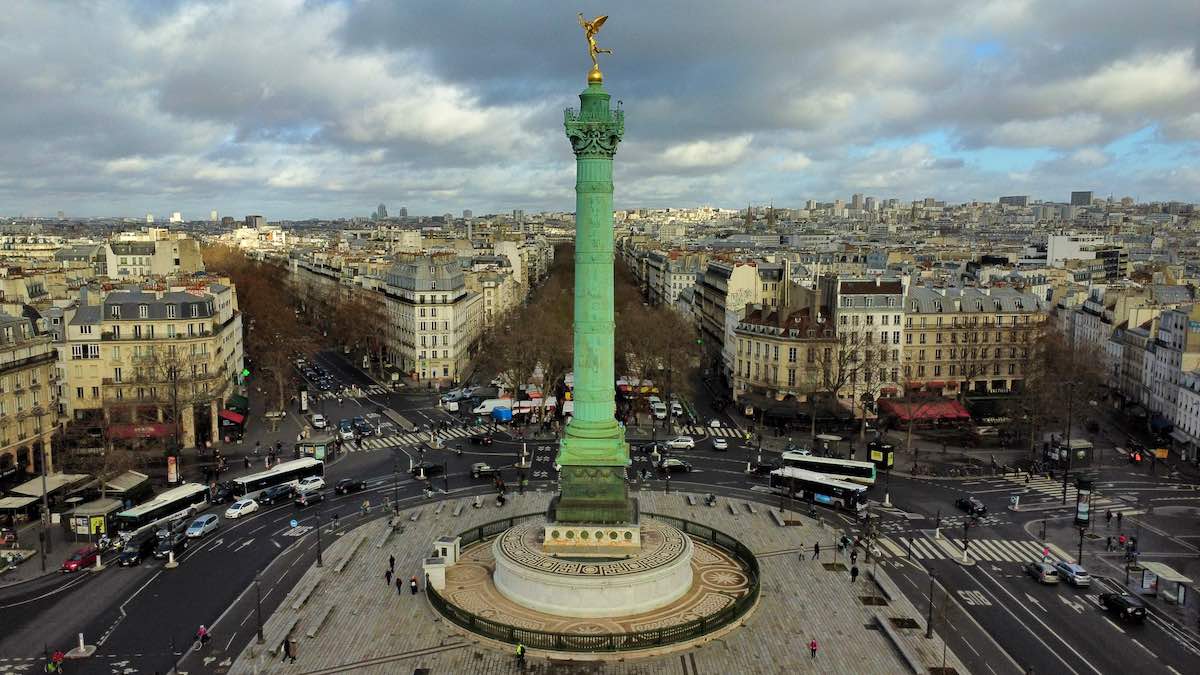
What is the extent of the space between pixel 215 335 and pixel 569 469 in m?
50.2

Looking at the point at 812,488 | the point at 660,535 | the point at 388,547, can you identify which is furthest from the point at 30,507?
the point at 812,488

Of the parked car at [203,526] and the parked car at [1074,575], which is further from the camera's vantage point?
the parked car at [203,526]

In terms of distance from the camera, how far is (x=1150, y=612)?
43875 millimetres

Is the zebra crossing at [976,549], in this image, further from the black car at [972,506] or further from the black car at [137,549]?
the black car at [137,549]

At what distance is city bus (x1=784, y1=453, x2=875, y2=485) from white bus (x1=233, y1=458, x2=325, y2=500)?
3514cm

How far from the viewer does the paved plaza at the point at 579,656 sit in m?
36.8

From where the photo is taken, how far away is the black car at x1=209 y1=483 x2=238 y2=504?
2408 inches

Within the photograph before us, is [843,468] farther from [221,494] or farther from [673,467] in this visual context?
[221,494]

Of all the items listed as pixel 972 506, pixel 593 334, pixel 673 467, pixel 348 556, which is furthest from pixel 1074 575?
pixel 348 556

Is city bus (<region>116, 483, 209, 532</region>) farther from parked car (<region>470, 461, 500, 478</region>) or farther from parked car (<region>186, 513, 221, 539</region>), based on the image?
parked car (<region>470, 461, 500, 478</region>)

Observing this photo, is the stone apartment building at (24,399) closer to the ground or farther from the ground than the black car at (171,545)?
farther from the ground

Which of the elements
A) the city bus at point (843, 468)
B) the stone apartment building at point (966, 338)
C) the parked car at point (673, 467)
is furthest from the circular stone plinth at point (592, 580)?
the stone apartment building at point (966, 338)

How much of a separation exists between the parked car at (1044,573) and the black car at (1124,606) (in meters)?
3.00

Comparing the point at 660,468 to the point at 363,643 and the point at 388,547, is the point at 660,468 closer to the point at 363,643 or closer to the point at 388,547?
the point at 388,547
